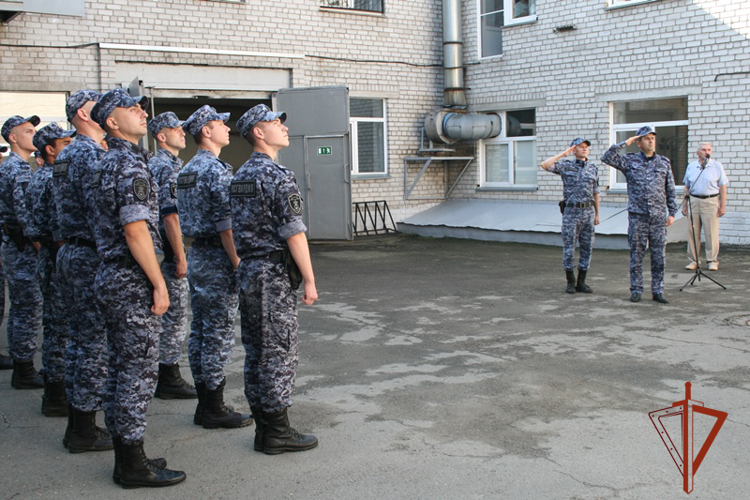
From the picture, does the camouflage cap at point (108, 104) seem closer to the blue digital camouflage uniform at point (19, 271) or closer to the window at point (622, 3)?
the blue digital camouflage uniform at point (19, 271)

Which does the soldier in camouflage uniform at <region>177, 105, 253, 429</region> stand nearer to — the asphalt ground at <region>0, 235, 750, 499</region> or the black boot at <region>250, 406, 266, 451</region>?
the asphalt ground at <region>0, 235, 750, 499</region>

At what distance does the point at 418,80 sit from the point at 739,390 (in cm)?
1383

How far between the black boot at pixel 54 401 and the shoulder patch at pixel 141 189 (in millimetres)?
2066

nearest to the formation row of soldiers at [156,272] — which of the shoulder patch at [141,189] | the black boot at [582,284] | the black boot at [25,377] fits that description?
the shoulder patch at [141,189]

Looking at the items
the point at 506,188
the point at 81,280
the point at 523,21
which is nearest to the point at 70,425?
the point at 81,280

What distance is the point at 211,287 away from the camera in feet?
16.3

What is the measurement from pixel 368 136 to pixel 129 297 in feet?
47.1

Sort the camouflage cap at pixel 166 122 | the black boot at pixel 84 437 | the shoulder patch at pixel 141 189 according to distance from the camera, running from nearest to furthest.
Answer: the shoulder patch at pixel 141 189, the black boot at pixel 84 437, the camouflage cap at pixel 166 122

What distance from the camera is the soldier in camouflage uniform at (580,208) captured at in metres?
9.52

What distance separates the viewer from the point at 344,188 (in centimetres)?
1594

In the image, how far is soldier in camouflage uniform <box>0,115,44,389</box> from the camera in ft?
19.8

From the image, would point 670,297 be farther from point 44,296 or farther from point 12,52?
point 12,52

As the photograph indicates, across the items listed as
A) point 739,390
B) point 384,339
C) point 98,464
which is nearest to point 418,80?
point 384,339

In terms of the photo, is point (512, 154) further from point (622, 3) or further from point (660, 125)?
point (622, 3)
